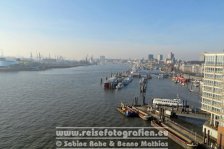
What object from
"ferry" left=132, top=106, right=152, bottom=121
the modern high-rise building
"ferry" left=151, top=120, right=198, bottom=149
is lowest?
"ferry" left=151, top=120, right=198, bottom=149

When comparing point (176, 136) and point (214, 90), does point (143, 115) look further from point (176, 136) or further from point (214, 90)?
point (214, 90)

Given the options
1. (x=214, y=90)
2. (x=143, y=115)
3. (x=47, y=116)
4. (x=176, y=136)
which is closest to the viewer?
(x=176, y=136)

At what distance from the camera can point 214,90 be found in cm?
3909

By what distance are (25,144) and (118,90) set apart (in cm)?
5667

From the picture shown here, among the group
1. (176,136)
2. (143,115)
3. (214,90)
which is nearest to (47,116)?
(143,115)

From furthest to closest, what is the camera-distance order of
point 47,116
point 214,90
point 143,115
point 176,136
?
point 143,115, point 47,116, point 214,90, point 176,136

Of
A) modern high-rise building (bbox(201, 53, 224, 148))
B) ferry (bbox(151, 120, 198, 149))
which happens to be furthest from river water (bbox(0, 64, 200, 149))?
modern high-rise building (bbox(201, 53, 224, 148))

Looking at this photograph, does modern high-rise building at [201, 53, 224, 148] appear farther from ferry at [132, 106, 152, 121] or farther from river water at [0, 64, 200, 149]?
ferry at [132, 106, 152, 121]

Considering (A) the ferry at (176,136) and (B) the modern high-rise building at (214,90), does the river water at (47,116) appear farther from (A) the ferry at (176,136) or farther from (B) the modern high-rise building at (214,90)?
(B) the modern high-rise building at (214,90)

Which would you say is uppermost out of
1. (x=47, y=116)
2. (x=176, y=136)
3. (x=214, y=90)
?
(x=214, y=90)

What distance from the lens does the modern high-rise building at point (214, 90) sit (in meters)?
37.4

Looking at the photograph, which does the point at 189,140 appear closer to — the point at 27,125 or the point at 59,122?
the point at 59,122

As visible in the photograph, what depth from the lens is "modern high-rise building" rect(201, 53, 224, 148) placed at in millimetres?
37406

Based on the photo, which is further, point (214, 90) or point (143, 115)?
point (143, 115)
